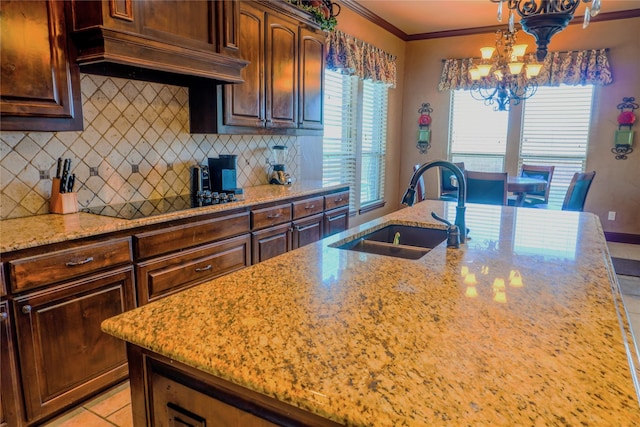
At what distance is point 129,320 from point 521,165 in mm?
5996

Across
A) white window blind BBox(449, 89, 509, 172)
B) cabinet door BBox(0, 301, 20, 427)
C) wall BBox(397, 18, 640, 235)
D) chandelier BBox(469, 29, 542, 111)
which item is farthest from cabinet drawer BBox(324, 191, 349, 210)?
wall BBox(397, 18, 640, 235)

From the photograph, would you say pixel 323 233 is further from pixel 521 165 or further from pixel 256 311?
pixel 521 165

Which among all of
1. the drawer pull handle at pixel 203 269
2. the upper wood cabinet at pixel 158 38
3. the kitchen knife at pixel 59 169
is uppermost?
the upper wood cabinet at pixel 158 38

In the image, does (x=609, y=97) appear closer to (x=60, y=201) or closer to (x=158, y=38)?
(x=158, y=38)

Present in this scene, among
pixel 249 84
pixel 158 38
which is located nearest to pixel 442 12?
pixel 249 84

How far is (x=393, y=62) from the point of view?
19.5ft

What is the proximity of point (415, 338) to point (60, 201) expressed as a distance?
7.21 ft

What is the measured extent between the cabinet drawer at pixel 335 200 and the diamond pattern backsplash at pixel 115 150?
3.23ft

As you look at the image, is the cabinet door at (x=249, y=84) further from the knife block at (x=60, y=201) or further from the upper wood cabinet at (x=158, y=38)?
the knife block at (x=60, y=201)

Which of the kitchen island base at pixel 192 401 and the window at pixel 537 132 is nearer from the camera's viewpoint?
the kitchen island base at pixel 192 401

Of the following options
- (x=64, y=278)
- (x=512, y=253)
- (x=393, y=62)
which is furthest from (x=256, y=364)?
(x=393, y=62)

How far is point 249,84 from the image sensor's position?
10.7ft

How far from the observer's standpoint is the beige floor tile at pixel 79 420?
2076mm

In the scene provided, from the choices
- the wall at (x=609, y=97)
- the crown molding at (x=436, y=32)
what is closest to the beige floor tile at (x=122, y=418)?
the crown molding at (x=436, y=32)
